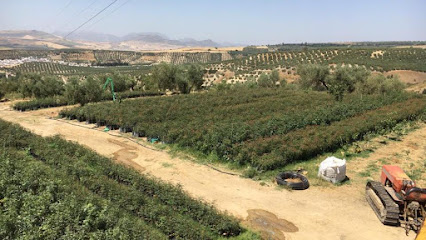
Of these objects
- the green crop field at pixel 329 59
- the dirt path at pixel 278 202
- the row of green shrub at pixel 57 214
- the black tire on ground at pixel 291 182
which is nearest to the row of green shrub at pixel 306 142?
the black tire on ground at pixel 291 182

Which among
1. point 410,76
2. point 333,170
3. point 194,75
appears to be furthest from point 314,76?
point 333,170

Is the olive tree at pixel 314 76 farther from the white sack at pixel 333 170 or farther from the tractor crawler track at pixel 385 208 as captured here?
the tractor crawler track at pixel 385 208

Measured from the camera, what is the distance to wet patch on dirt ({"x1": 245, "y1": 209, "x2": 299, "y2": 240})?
844cm

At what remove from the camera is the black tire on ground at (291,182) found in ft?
37.0

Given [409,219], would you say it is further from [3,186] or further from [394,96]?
[394,96]

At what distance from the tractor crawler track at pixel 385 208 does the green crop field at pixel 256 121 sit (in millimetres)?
4224

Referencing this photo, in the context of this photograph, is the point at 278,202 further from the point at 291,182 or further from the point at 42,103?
the point at 42,103

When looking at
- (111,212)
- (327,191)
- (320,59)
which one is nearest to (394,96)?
(327,191)

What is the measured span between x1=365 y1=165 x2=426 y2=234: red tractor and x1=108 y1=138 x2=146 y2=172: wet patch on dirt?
31.7ft

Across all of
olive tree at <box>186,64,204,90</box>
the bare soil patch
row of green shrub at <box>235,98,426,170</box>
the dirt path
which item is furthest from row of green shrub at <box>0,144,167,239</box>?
the bare soil patch

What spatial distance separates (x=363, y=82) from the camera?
3816 cm

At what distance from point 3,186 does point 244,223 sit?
7.64 metres

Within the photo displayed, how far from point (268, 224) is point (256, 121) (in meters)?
10.3

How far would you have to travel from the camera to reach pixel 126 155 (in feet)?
50.4
